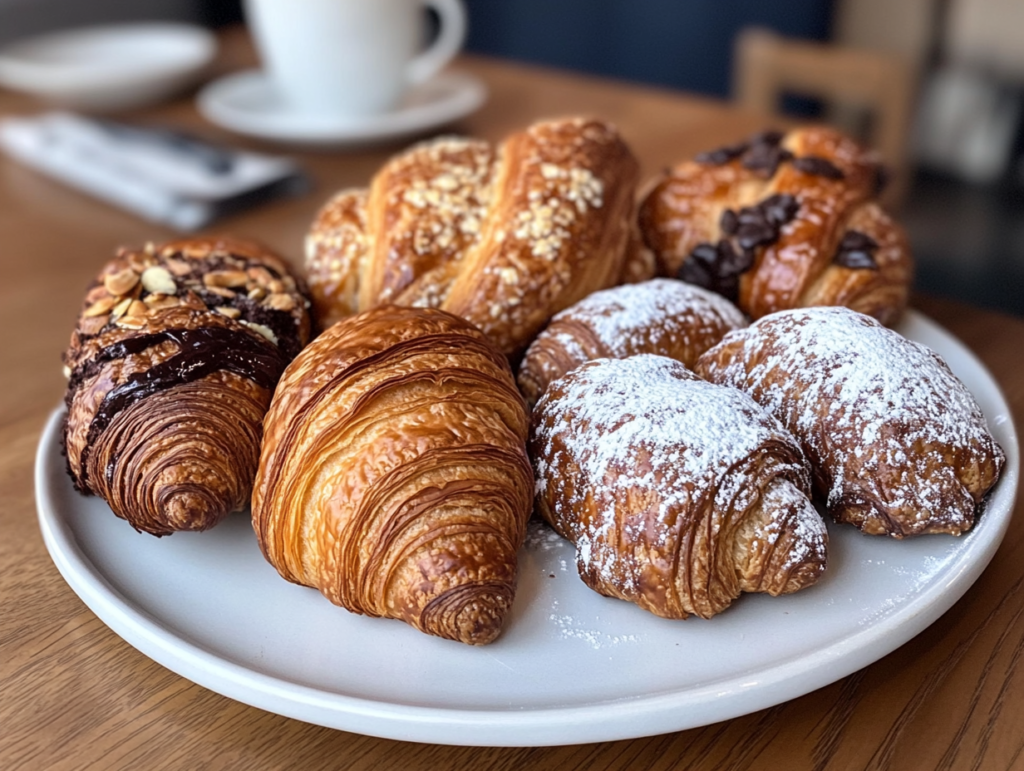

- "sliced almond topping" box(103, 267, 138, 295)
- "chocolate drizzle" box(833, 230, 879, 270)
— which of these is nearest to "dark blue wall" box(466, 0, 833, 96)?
"chocolate drizzle" box(833, 230, 879, 270)

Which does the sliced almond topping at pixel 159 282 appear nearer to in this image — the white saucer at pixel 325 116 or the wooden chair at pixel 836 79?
the white saucer at pixel 325 116

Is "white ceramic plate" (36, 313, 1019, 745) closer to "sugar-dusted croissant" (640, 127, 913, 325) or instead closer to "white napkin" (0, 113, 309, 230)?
"sugar-dusted croissant" (640, 127, 913, 325)

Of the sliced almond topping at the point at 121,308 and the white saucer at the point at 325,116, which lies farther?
the white saucer at the point at 325,116

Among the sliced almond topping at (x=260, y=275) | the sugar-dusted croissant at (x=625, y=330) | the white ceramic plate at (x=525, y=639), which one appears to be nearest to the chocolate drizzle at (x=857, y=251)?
the sugar-dusted croissant at (x=625, y=330)

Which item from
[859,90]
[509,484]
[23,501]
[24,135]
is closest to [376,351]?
[509,484]

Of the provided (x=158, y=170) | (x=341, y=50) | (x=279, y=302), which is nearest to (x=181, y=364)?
(x=279, y=302)
